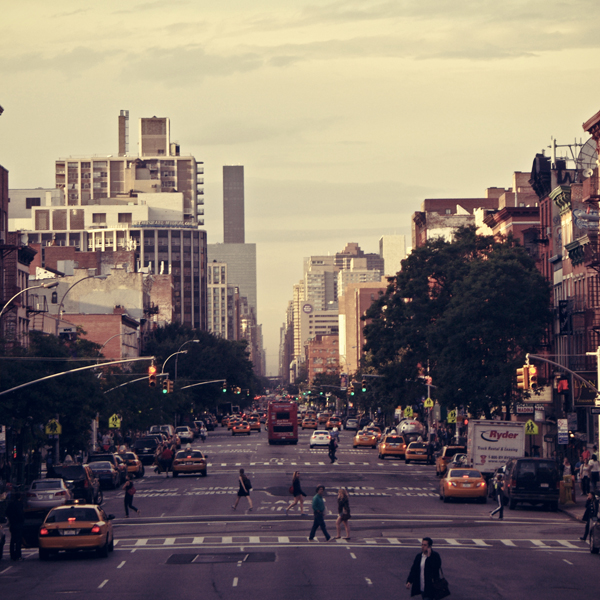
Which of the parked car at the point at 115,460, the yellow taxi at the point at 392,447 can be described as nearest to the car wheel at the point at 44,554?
the parked car at the point at 115,460

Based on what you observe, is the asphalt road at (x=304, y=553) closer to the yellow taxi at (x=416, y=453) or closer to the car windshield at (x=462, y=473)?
the car windshield at (x=462, y=473)

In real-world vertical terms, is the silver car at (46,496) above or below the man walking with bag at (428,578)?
below

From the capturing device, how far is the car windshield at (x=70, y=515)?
89.5ft

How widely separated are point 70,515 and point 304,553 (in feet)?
19.6

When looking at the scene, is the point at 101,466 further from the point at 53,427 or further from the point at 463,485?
the point at 463,485

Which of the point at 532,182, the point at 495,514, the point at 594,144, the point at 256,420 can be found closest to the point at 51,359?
the point at 495,514

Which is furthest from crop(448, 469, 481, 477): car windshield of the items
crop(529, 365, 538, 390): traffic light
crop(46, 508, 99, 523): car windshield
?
crop(46, 508, 99, 523): car windshield

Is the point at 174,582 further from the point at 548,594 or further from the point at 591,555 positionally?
the point at 591,555

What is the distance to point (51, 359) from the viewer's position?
50.4 meters

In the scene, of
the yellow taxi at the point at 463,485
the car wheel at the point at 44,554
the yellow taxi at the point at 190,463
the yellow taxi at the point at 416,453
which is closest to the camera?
the car wheel at the point at 44,554

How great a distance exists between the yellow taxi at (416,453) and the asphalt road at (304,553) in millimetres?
19531

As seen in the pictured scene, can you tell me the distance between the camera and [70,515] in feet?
89.6

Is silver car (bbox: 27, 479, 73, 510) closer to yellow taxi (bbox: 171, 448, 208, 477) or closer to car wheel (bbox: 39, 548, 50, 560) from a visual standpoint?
car wheel (bbox: 39, 548, 50, 560)

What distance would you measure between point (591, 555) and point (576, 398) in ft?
86.4
